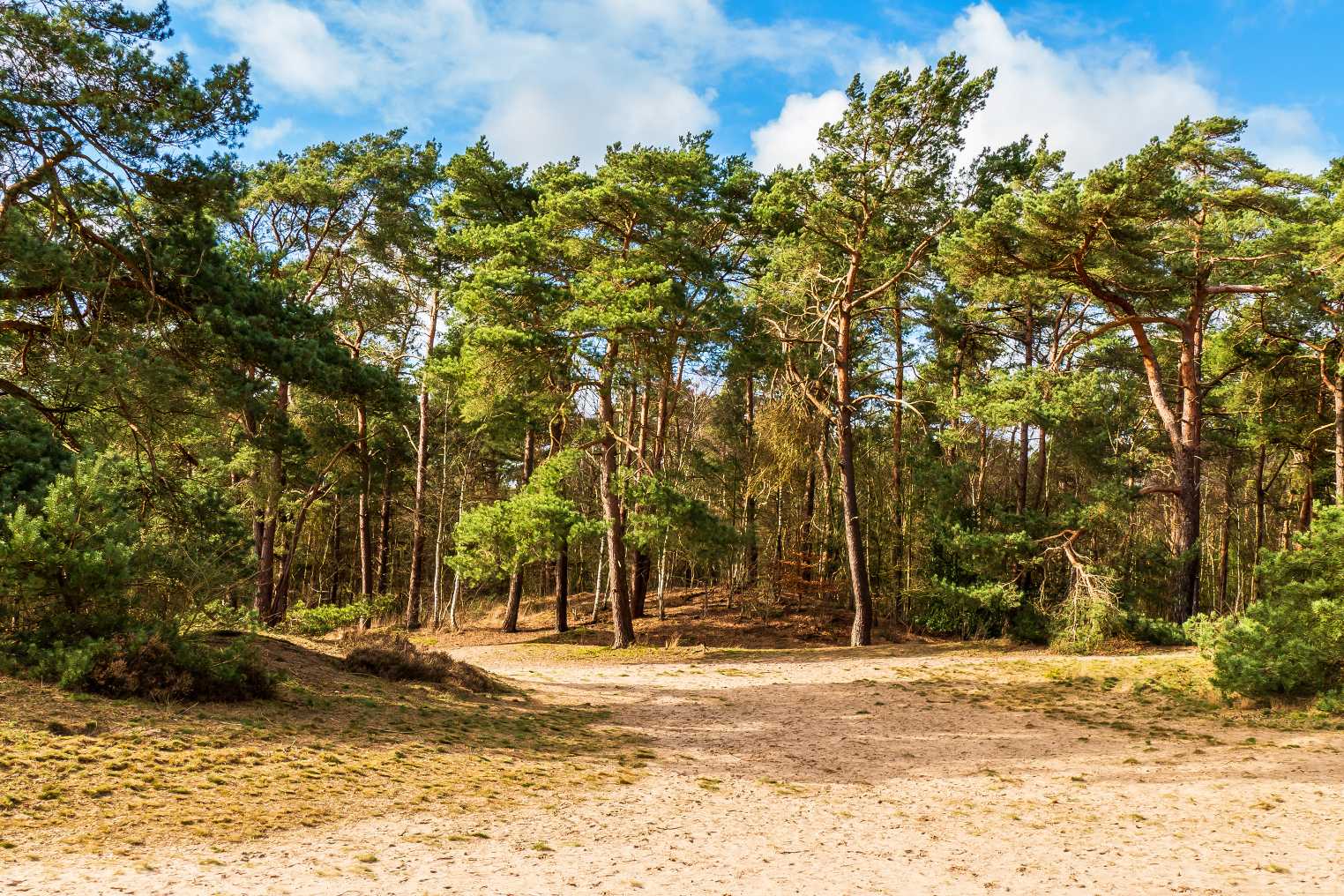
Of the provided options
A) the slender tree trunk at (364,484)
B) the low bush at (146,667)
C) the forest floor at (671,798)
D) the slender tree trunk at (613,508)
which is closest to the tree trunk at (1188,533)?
the forest floor at (671,798)

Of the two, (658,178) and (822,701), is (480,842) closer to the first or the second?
(822,701)

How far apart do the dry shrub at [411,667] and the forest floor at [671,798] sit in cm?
54

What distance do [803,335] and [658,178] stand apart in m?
5.19

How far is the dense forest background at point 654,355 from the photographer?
24.4 feet

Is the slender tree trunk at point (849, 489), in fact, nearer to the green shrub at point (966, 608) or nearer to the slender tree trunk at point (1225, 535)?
the green shrub at point (966, 608)

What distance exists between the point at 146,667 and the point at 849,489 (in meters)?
13.3

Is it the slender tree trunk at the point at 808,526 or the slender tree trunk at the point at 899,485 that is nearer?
the slender tree trunk at the point at 899,485

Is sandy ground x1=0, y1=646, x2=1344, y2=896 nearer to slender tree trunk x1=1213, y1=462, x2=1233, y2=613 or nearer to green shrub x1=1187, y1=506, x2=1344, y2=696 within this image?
green shrub x1=1187, y1=506, x2=1344, y2=696

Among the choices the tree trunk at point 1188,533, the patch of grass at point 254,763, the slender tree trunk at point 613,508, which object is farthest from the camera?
the slender tree trunk at point 613,508

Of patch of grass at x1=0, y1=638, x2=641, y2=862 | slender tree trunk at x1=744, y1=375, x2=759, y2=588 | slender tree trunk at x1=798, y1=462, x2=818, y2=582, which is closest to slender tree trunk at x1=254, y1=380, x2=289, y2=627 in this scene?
patch of grass at x1=0, y1=638, x2=641, y2=862

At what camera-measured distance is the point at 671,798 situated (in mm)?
6262

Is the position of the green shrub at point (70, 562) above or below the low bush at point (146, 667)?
above

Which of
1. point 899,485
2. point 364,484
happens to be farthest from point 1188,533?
point 364,484

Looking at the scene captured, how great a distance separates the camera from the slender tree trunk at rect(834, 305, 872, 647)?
1712 centimetres
